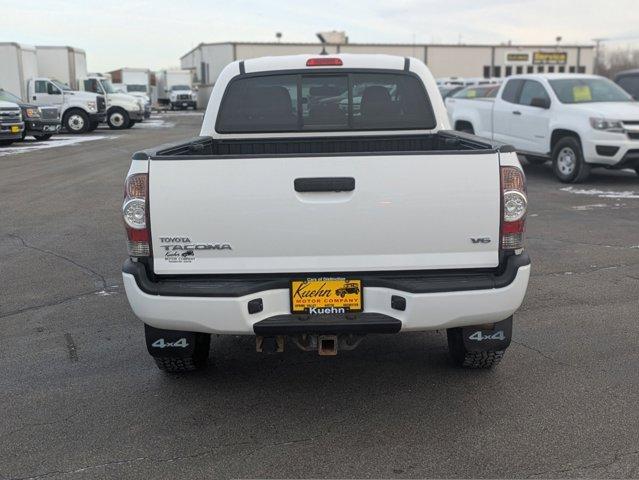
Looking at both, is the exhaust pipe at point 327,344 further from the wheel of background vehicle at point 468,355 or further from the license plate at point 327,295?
the wheel of background vehicle at point 468,355

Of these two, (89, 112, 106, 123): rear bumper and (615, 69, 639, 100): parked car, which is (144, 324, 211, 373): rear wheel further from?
(89, 112, 106, 123): rear bumper

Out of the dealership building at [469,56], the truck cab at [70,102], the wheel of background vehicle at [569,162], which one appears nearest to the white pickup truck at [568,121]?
the wheel of background vehicle at [569,162]

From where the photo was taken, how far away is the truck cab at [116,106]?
30094mm

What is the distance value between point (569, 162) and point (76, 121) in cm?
2140

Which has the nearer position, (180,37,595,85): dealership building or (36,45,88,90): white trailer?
(36,45,88,90): white trailer

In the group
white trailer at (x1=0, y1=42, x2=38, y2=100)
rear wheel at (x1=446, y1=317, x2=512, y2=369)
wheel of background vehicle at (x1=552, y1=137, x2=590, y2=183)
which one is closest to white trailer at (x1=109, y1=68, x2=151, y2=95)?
white trailer at (x1=0, y1=42, x2=38, y2=100)

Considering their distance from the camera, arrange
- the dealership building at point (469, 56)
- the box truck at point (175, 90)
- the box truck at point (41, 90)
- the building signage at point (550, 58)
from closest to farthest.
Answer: the box truck at point (41, 90), the box truck at point (175, 90), the dealership building at point (469, 56), the building signage at point (550, 58)

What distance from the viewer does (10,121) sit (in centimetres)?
2081

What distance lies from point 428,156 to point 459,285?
684mm

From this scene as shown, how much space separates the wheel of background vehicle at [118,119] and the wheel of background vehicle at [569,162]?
22468 millimetres

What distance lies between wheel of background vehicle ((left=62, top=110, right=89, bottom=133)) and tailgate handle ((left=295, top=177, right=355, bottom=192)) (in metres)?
26.4

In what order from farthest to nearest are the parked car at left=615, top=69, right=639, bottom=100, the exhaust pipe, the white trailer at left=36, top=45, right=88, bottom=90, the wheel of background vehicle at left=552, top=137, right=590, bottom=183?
the white trailer at left=36, top=45, right=88, bottom=90, the parked car at left=615, top=69, right=639, bottom=100, the wheel of background vehicle at left=552, top=137, right=590, bottom=183, the exhaust pipe

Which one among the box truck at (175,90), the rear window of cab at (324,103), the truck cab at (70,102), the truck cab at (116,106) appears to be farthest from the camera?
the box truck at (175,90)

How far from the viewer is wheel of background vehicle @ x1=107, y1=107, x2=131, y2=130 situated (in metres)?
30.3
